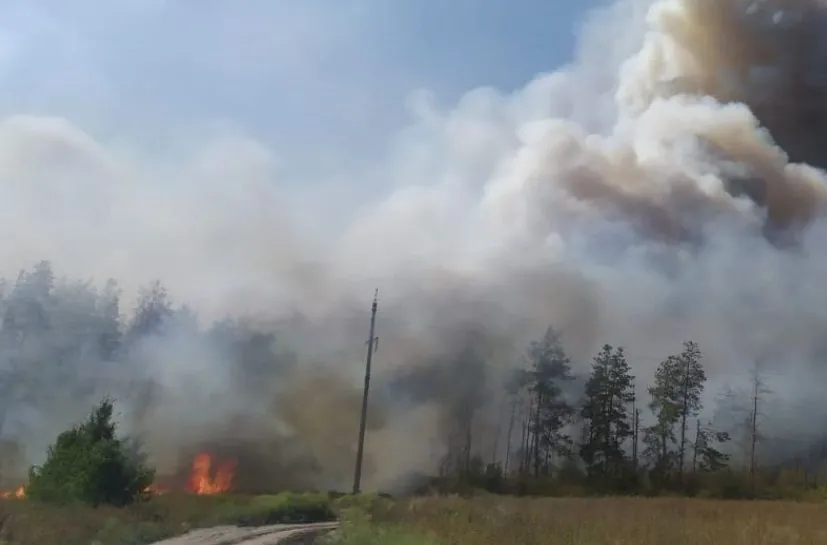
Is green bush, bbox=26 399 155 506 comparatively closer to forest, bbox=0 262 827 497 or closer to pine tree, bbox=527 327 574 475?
forest, bbox=0 262 827 497

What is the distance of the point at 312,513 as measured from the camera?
13.1m

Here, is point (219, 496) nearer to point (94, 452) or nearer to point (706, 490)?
point (94, 452)

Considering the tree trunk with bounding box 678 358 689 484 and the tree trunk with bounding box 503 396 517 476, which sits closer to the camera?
the tree trunk with bounding box 678 358 689 484

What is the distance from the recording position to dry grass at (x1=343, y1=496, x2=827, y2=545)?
8.16 meters

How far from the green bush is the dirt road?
1403mm

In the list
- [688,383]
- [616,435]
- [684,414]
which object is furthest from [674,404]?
[616,435]

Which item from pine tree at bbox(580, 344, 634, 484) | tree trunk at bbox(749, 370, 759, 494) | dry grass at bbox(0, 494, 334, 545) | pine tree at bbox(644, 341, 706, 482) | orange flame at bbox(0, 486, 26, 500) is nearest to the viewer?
dry grass at bbox(0, 494, 334, 545)

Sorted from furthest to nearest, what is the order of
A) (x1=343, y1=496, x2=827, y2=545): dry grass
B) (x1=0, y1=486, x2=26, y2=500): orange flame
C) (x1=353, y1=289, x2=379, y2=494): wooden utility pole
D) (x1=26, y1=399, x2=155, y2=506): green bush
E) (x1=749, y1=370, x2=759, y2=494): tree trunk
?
1. (x1=353, y1=289, x2=379, y2=494): wooden utility pole
2. (x1=749, y1=370, x2=759, y2=494): tree trunk
3. (x1=0, y1=486, x2=26, y2=500): orange flame
4. (x1=26, y1=399, x2=155, y2=506): green bush
5. (x1=343, y1=496, x2=827, y2=545): dry grass

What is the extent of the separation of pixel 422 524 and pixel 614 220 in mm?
6647

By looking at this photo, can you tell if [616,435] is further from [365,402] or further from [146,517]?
[146,517]

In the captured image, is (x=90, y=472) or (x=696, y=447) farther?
(x=696, y=447)

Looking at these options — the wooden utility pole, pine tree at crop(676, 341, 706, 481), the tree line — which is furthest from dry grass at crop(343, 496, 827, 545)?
pine tree at crop(676, 341, 706, 481)

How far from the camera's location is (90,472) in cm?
1149

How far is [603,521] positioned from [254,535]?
4819 millimetres
